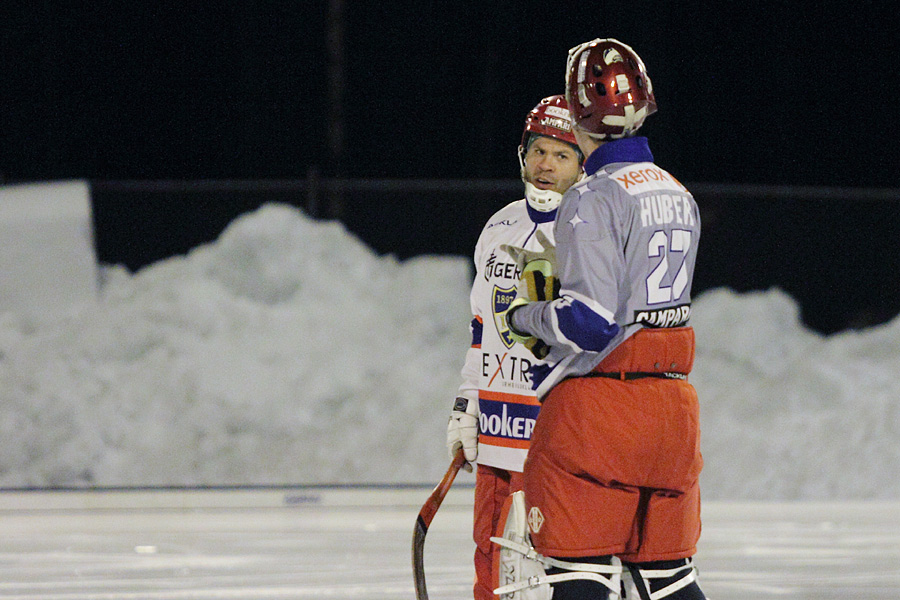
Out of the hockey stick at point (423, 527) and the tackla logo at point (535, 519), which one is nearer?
the tackla logo at point (535, 519)

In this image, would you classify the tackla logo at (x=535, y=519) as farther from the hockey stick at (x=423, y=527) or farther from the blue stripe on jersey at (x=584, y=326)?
the hockey stick at (x=423, y=527)

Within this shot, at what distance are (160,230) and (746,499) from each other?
10.5 feet

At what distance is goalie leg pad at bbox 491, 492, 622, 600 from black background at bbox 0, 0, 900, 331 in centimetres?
437

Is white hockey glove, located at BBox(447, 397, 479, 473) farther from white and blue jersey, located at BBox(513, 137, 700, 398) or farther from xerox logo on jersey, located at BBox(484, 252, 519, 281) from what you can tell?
→ white and blue jersey, located at BBox(513, 137, 700, 398)

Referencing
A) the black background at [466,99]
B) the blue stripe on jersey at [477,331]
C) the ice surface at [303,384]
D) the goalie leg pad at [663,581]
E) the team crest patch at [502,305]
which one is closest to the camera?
the goalie leg pad at [663,581]

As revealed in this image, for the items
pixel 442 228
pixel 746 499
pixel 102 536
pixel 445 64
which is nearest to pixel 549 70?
pixel 445 64

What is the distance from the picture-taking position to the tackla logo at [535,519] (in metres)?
2.09

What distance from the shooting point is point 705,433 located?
6145mm

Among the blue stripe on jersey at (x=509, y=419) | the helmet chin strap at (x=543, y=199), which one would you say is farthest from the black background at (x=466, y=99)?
the blue stripe on jersey at (x=509, y=419)

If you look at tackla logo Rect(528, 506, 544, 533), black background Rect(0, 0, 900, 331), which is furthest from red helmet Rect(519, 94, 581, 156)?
black background Rect(0, 0, 900, 331)

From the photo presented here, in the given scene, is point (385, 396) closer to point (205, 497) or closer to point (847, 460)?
point (205, 497)

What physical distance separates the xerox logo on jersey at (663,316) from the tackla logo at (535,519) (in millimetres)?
378

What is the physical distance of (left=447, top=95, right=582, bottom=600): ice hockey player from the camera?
2.81 meters

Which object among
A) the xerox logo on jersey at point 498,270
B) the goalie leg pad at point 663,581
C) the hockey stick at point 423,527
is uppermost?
the xerox logo on jersey at point 498,270
